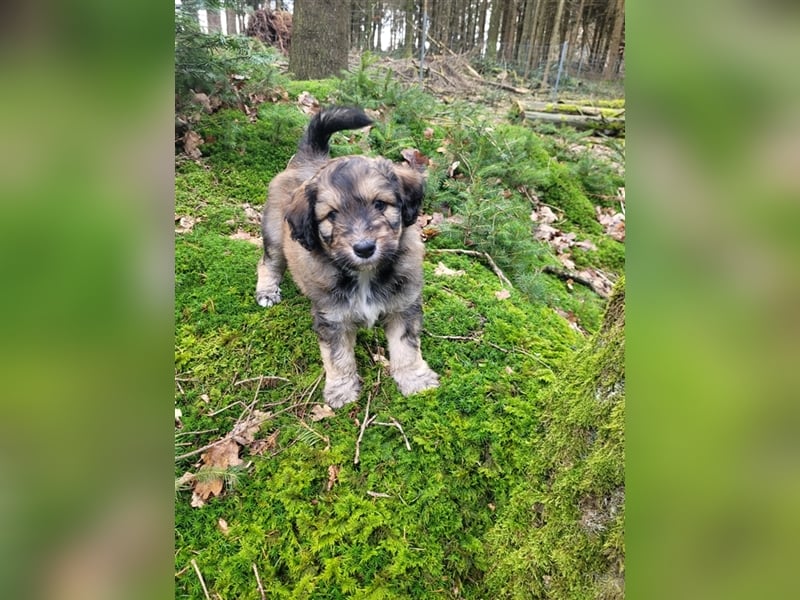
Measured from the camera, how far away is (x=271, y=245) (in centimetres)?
289

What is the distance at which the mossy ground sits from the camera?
1517 mm

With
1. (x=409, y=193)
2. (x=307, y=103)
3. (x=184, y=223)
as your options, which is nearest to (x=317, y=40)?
(x=307, y=103)

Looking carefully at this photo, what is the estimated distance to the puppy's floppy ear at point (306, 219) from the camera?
2148mm

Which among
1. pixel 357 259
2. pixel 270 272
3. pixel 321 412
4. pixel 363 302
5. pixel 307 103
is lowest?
pixel 321 412

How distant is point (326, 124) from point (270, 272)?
0.90 m

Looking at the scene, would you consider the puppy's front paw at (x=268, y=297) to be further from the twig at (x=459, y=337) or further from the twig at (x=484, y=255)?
the twig at (x=484, y=255)

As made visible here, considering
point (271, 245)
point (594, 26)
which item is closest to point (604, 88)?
point (594, 26)

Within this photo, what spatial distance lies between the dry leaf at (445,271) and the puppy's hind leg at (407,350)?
2.22 ft

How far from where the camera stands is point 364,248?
1994 mm

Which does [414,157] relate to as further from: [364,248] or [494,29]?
[494,29]

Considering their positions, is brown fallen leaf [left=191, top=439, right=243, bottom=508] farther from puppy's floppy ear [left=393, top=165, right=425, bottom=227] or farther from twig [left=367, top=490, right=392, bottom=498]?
puppy's floppy ear [left=393, top=165, right=425, bottom=227]
